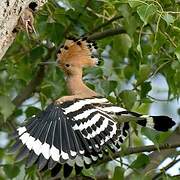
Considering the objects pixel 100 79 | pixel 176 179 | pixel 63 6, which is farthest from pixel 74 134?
pixel 63 6

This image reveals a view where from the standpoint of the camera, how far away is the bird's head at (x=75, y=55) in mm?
2191

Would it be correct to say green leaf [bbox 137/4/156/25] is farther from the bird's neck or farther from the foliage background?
the bird's neck

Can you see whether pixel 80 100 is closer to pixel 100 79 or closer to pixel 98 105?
pixel 98 105

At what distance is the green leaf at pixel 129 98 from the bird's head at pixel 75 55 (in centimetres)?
15

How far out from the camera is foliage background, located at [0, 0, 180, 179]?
7.04ft

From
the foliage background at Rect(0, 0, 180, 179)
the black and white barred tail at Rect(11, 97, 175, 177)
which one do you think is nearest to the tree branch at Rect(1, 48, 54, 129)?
Answer: the foliage background at Rect(0, 0, 180, 179)

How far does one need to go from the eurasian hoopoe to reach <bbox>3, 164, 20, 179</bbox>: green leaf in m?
0.37

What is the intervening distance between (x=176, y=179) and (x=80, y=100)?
345 millimetres

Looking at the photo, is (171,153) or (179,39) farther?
(171,153)

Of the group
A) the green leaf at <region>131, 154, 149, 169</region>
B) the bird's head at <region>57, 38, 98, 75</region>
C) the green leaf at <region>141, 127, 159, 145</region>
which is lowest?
the green leaf at <region>131, 154, 149, 169</region>

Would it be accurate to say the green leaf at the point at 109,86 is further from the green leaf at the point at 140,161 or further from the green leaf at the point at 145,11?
the green leaf at the point at 145,11

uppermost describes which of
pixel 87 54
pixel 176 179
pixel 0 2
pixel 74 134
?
pixel 0 2

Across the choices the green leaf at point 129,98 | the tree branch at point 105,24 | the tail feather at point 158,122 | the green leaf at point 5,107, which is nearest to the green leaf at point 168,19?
the tail feather at point 158,122

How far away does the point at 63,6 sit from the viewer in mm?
2609
